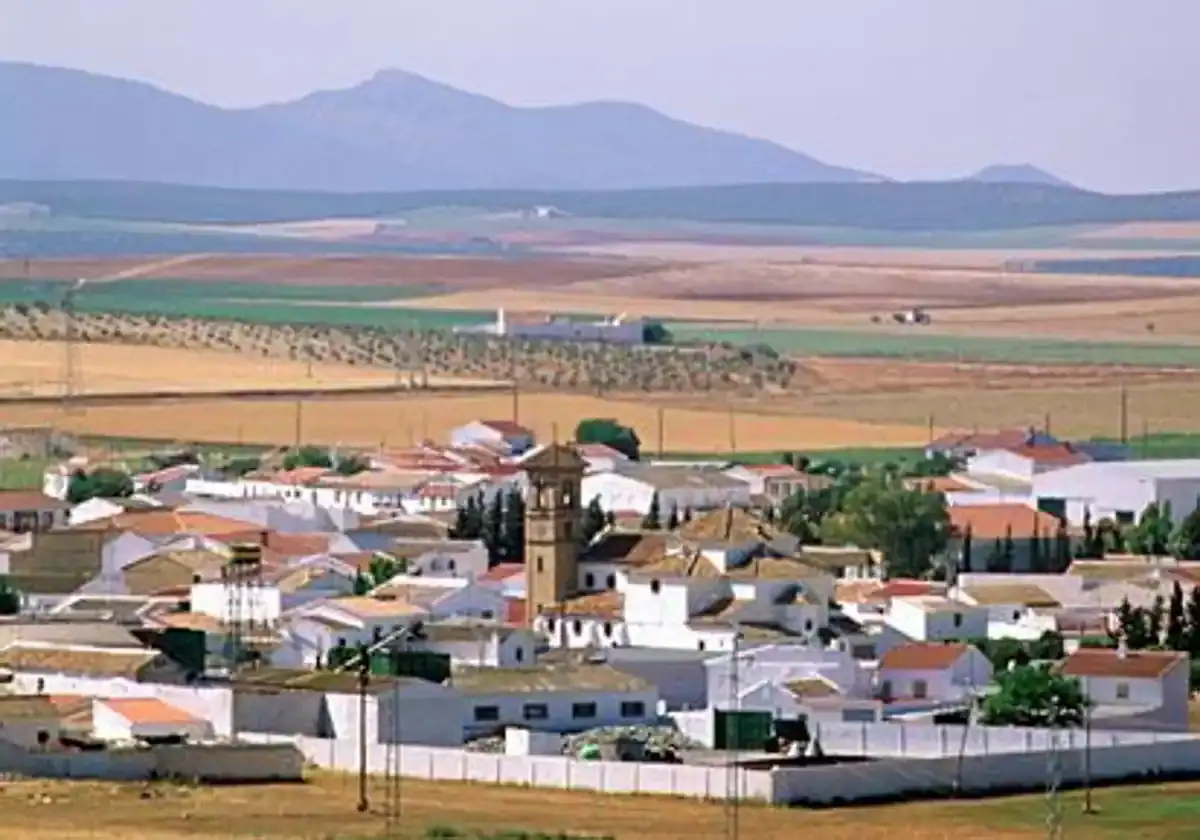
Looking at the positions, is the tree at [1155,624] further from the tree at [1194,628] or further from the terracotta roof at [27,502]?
the terracotta roof at [27,502]

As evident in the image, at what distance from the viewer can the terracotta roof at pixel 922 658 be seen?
137ft

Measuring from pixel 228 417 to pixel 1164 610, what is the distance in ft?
135

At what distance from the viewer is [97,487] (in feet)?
204

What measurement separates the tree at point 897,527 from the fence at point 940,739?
18322 mm

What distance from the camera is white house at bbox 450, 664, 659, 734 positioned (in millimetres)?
37812

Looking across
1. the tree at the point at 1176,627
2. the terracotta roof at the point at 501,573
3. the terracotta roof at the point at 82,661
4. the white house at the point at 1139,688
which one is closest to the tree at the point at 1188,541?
A: the terracotta roof at the point at 501,573

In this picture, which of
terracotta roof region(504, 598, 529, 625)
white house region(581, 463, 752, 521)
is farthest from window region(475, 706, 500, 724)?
white house region(581, 463, 752, 521)

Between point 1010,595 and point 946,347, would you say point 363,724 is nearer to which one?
point 1010,595

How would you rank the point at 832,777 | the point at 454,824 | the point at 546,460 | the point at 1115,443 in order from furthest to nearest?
the point at 1115,443, the point at 546,460, the point at 832,777, the point at 454,824

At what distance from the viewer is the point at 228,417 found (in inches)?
3354

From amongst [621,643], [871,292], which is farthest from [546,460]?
[871,292]

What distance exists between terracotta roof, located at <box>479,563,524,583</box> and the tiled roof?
9596mm

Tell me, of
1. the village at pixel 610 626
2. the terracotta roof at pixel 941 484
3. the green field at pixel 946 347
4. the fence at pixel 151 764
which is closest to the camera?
the fence at pixel 151 764

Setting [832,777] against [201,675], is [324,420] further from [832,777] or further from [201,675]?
[832,777]
